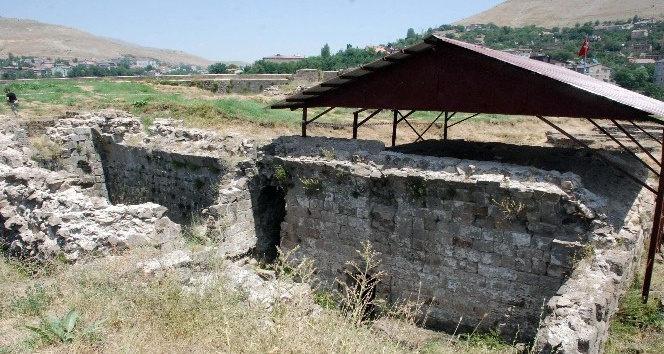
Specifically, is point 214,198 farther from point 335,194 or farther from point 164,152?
point 335,194

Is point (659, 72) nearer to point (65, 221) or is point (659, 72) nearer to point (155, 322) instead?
point (65, 221)

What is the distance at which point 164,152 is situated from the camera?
11.9m

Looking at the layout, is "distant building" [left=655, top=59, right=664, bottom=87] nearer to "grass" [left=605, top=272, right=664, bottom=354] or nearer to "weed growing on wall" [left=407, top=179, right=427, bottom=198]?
"grass" [left=605, top=272, right=664, bottom=354]

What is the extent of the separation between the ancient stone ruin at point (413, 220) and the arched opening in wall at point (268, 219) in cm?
4

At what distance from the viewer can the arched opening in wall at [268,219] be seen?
11.0 meters

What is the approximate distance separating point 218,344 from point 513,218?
495 centimetres

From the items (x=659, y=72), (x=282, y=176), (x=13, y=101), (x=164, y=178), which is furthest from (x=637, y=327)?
(x=659, y=72)

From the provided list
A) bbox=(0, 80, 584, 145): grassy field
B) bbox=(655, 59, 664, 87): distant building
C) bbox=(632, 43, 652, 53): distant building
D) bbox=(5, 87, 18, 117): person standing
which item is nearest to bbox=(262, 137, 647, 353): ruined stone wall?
bbox=(0, 80, 584, 145): grassy field

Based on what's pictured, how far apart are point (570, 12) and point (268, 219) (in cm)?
17265

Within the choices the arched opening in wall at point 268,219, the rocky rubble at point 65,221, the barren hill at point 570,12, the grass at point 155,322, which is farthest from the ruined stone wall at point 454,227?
the barren hill at point 570,12

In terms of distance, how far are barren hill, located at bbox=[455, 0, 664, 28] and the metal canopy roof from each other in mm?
153286

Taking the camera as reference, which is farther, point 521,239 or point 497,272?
point 497,272

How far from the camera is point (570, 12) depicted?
508ft

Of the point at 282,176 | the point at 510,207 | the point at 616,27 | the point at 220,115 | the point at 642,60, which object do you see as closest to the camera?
the point at 510,207
